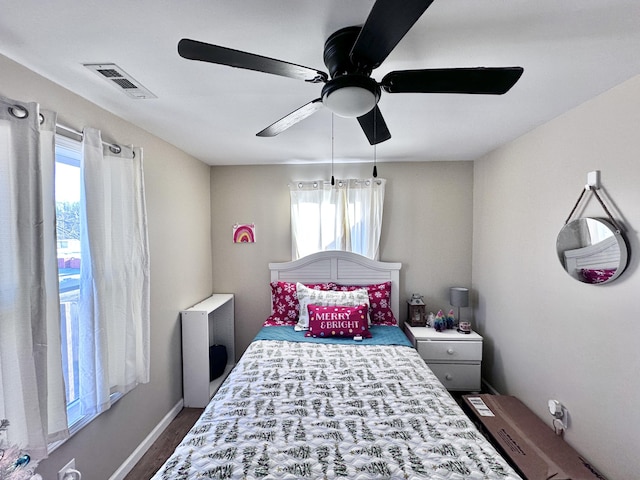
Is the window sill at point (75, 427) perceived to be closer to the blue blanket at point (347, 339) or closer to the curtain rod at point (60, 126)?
the blue blanket at point (347, 339)

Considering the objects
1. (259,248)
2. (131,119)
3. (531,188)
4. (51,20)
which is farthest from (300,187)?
(51,20)

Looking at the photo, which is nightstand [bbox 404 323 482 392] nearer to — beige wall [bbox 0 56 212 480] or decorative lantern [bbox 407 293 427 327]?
decorative lantern [bbox 407 293 427 327]

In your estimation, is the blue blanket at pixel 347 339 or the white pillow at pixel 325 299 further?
the white pillow at pixel 325 299

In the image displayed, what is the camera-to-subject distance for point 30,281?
1.29 meters

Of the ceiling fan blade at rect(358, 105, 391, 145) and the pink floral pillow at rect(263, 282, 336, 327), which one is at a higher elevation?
the ceiling fan blade at rect(358, 105, 391, 145)

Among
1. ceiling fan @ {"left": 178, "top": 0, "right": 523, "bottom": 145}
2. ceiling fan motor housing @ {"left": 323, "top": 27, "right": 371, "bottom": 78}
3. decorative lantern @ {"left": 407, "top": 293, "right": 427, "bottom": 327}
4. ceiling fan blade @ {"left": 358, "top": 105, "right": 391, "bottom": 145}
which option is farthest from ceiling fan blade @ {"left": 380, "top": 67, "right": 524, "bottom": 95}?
decorative lantern @ {"left": 407, "top": 293, "right": 427, "bottom": 327}

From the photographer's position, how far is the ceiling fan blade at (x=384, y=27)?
75cm

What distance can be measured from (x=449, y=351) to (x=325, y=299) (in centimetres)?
124

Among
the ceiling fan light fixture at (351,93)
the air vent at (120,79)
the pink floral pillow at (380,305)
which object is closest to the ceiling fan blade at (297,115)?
the ceiling fan light fixture at (351,93)

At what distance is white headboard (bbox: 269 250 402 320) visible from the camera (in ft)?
10.6

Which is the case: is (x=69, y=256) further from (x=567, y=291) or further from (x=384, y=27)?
(x=567, y=291)

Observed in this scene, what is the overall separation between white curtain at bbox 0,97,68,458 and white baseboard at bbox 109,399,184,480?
799 mm

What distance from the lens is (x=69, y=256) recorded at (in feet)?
Answer: 5.40

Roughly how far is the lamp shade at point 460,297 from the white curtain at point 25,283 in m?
3.08
